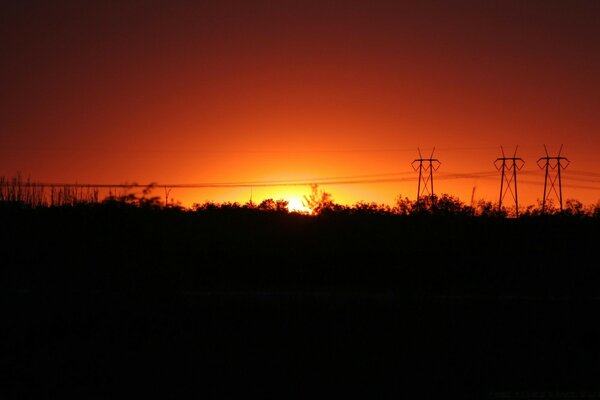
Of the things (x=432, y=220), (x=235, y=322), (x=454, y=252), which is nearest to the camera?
(x=235, y=322)

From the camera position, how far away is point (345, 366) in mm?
19344

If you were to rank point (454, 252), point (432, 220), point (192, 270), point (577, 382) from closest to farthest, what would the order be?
1. point (577, 382)
2. point (192, 270)
3. point (454, 252)
4. point (432, 220)

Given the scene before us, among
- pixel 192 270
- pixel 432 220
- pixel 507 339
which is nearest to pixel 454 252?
pixel 432 220

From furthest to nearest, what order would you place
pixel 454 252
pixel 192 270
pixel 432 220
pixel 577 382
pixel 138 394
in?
pixel 432 220 < pixel 454 252 < pixel 192 270 < pixel 577 382 < pixel 138 394

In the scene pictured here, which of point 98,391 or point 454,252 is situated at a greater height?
point 454,252

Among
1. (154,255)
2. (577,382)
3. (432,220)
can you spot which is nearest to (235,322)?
(154,255)

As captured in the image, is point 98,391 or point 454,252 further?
point 454,252

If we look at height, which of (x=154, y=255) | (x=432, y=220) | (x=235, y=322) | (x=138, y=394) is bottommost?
(x=138, y=394)

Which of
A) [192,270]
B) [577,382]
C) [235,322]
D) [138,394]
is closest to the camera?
[138,394]

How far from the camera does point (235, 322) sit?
20812 millimetres

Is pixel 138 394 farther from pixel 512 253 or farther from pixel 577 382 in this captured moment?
pixel 512 253

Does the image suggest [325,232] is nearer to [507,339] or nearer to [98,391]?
[507,339]

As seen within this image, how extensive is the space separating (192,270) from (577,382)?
15523 mm

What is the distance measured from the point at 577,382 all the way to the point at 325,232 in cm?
2127
